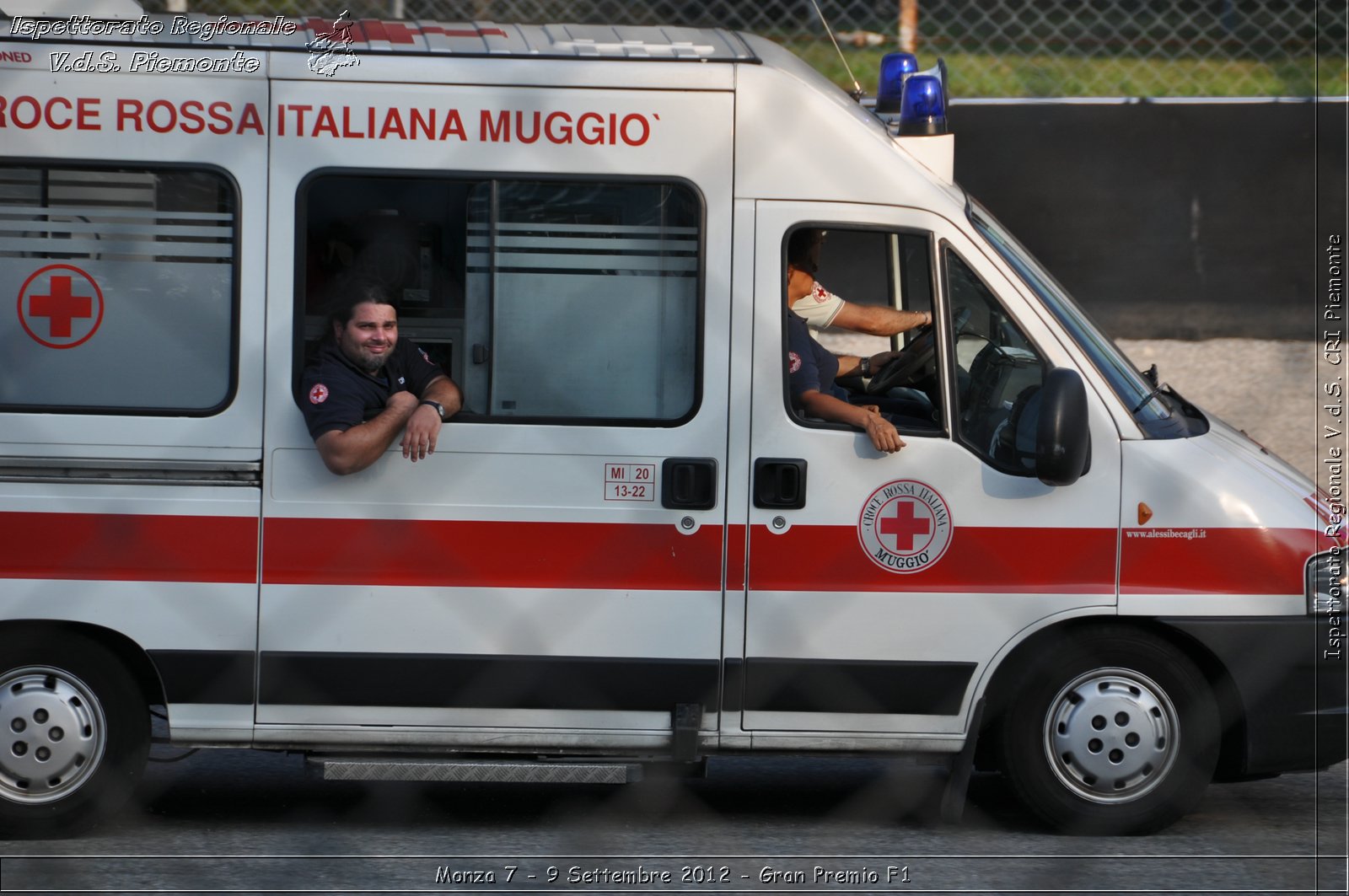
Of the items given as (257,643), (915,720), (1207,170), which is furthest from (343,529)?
(1207,170)

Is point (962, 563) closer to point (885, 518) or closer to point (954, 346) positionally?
point (885, 518)

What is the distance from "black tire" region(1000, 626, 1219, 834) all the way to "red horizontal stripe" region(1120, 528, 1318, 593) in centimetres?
19

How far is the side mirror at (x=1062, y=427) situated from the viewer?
15.6 feet

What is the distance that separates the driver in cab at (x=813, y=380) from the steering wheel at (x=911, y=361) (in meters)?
0.18

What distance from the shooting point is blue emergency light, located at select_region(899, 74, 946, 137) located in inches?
202

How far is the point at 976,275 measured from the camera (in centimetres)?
496

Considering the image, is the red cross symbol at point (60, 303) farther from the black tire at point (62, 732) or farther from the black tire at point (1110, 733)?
the black tire at point (1110, 733)

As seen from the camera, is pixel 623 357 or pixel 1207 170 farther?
pixel 1207 170

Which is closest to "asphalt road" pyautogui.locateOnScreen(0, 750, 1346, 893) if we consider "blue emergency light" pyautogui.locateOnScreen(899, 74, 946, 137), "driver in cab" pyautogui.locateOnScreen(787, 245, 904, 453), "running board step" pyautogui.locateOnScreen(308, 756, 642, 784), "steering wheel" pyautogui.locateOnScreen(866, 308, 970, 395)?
"running board step" pyautogui.locateOnScreen(308, 756, 642, 784)

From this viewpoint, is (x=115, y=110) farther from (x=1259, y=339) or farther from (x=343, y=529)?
(x=1259, y=339)

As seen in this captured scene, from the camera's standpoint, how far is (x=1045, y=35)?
29.4 ft

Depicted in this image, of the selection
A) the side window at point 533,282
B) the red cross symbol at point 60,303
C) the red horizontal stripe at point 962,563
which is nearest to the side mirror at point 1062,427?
the red horizontal stripe at point 962,563

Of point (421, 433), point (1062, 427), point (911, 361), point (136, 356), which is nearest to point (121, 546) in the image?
point (136, 356)

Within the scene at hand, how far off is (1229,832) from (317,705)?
2.84 metres
